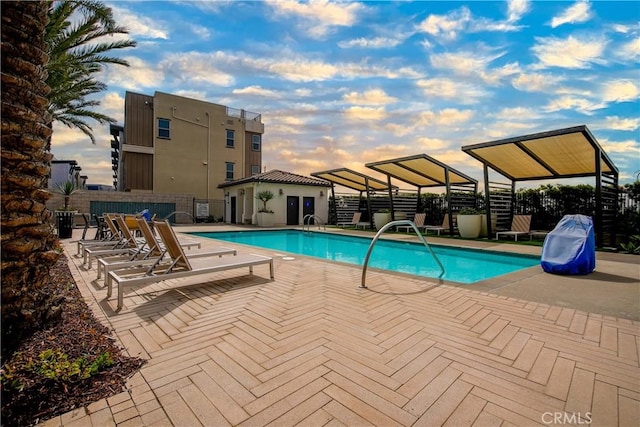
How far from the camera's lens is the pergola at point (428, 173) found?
43.3 ft

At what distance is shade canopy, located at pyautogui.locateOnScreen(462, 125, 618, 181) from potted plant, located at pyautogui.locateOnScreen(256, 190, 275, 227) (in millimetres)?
11740

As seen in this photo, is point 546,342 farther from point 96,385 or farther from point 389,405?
point 96,385

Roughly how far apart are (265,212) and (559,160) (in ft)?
48.1

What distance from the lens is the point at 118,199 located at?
63.5 feet

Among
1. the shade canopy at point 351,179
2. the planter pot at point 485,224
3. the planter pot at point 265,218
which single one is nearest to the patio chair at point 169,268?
the planter pot at point 485,224

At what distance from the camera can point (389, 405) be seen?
5.91 feet

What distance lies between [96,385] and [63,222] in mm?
12792

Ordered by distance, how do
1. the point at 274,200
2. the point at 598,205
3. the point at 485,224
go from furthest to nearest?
the point at 274,200
the point at 485,224
the point at 598,205

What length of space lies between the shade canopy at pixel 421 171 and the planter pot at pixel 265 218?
7365mm

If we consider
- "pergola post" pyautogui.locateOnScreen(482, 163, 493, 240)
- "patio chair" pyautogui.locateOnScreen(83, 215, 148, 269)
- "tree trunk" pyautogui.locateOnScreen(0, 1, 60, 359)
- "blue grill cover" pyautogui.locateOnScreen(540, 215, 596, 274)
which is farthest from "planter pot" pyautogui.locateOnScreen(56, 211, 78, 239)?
"pergola post" pyautogui.locateOnScreen(482, 163, 493, 240)

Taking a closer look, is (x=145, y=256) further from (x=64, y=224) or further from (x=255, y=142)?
(x=255, y=142)

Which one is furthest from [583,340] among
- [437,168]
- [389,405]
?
[437,168]

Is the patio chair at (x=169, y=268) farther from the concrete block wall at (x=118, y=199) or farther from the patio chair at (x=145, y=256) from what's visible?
the concrete block wall at (x=118, y=199)

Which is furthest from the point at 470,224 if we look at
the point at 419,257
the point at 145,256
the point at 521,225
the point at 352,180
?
the point at 145,256
